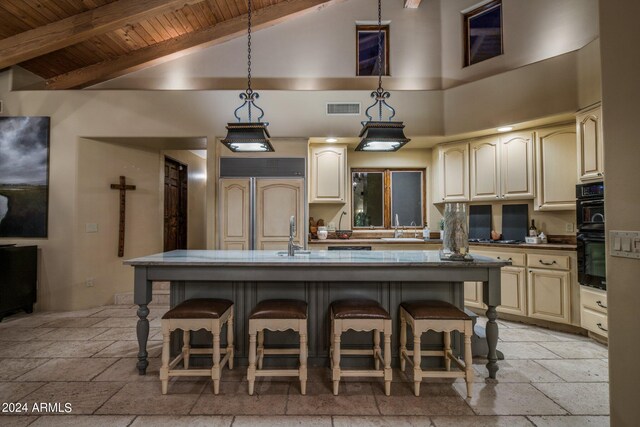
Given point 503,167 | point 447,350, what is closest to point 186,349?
point 447,350

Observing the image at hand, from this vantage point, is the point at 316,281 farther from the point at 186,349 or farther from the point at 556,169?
the point at 556,169

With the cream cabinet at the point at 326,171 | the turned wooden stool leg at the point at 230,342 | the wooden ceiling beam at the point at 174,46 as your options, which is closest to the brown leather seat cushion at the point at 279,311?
the turned wooden stool leg at the point at 230,342

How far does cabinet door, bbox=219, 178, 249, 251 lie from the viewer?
14.9 feet

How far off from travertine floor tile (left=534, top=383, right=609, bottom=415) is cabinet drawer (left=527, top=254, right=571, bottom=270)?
4.83 feet

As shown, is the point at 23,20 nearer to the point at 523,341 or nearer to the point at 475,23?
the point at 475,23

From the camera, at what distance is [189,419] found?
201 cm

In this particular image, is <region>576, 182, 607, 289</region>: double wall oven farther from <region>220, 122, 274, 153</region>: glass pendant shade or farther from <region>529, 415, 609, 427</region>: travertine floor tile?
<region>220, 122, 274, 153</region>: glass pendant shade

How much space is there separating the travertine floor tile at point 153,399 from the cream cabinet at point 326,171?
3067 millimetres

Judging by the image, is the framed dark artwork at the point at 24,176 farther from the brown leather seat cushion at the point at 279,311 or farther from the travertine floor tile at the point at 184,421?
the brown leather seat cushion at the point at 279,311

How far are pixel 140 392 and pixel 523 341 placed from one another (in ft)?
11.6

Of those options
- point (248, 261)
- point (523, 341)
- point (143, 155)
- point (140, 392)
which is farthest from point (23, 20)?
point (523, 341)

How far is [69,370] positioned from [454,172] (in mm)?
4921

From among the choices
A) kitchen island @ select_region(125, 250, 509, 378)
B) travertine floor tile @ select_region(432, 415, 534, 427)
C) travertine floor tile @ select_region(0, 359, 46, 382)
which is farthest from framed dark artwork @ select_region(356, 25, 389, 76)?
travertine floor tile @ select_region(0, 359, 46, 382)

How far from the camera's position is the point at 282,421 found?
199cm
